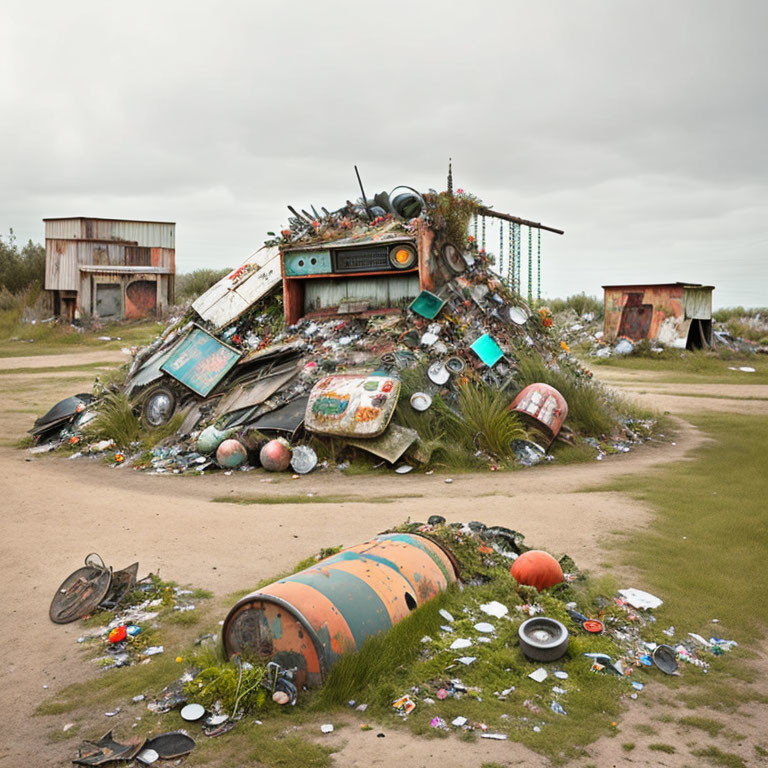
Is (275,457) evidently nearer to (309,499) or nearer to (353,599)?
(309,499)

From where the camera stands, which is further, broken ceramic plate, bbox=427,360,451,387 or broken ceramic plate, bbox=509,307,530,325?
broken ceramic plate, bbox=509,307,530,325

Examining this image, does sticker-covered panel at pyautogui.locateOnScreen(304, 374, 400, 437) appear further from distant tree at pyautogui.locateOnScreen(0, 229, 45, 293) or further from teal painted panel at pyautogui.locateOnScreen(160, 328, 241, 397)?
distant tree at pyautogui.locateOnScreen(0, 229, 45, 293)

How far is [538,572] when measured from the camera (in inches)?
199

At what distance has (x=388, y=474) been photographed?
9195mm

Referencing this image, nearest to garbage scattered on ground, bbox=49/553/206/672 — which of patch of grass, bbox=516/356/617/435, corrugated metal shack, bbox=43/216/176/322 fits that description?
patch of grass, bbox=516/356/617/435

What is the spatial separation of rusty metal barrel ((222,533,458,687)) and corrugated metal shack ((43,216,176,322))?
2329cm

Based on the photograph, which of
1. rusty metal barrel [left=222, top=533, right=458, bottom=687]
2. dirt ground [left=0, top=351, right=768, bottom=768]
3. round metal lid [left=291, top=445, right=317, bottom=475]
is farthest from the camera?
round metal lid [left=291, top=445, right=317, bottom=475]

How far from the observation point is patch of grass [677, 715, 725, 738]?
11.4 feet

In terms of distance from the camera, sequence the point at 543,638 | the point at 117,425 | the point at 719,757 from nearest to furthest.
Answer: the point at 719,757
the point at 543,638
the point at 117,425

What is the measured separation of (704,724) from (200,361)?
9.40 m

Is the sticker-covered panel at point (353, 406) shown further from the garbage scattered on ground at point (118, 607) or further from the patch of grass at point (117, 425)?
the garbage scattered on ground at point (118, 607)

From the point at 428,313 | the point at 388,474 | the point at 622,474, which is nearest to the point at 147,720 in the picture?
the point at 388,474

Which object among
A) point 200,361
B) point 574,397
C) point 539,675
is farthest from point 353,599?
point 200,361

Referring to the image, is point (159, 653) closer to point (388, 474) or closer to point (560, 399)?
point (388, 474)
